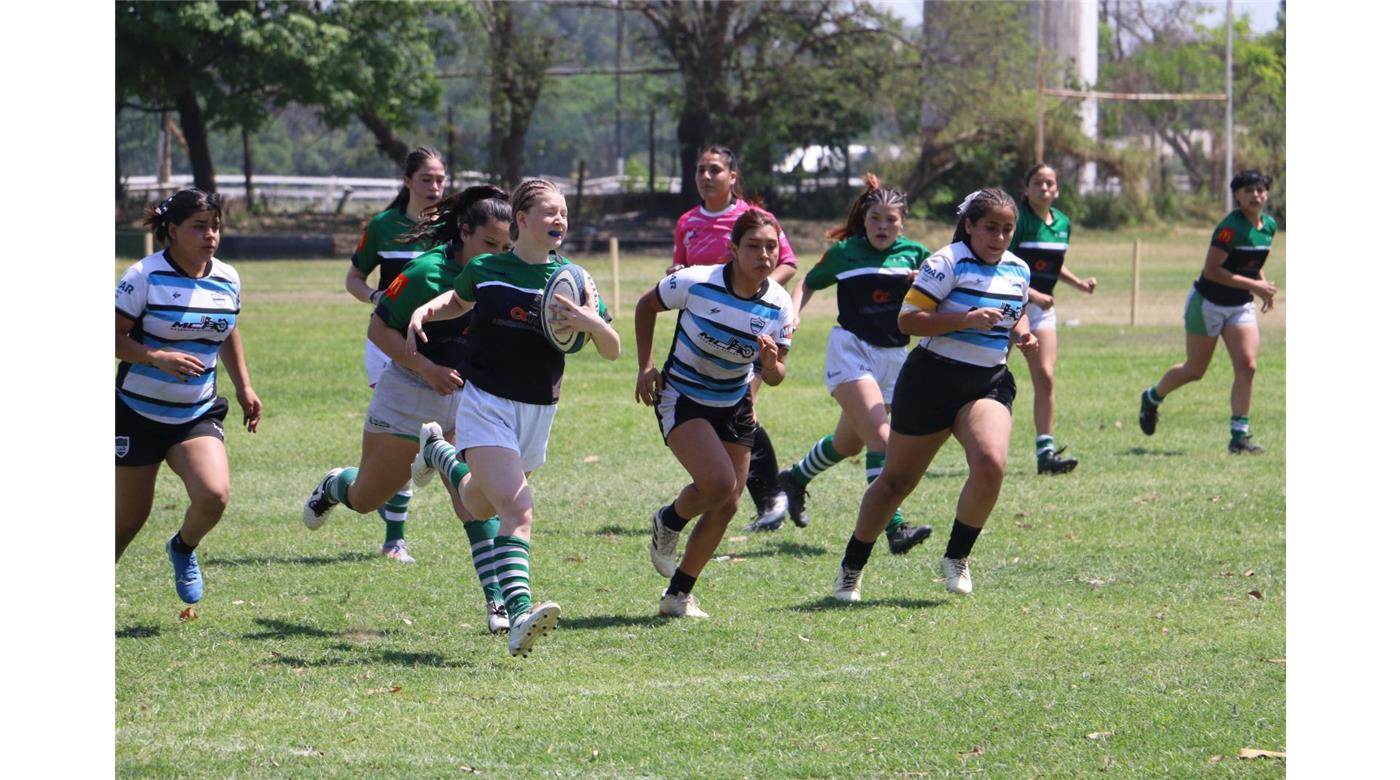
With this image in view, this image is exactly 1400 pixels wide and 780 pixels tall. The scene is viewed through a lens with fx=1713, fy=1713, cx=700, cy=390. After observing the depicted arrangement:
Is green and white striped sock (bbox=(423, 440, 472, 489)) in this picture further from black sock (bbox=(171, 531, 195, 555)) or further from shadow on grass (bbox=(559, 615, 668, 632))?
black sock (bbox=(171, 531, 195, 555))

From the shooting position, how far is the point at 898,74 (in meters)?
45.6

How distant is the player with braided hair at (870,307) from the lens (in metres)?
9.25

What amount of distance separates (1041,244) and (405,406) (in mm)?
5678

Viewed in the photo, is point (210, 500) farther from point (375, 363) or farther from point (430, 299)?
point (375, 363)

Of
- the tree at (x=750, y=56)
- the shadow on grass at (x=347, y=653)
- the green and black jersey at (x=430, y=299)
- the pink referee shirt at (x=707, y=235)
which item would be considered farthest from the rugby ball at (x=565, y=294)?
the tree at (x=750, y=56)

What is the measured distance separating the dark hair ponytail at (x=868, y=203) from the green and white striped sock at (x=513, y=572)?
3.24 metres

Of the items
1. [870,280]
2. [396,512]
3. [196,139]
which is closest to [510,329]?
[396,512]

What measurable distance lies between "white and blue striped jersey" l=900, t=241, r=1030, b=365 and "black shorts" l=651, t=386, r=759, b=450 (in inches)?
36.1

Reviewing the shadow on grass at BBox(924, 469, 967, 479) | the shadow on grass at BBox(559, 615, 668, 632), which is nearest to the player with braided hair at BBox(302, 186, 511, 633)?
the shadow on grass at BBox(559, 615, 668, 632)

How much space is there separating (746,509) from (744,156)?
3736cm

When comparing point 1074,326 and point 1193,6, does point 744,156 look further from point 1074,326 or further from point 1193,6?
point 1193,6

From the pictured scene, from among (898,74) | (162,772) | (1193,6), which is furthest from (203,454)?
(1193,6)

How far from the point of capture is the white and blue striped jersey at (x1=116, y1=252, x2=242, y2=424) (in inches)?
275

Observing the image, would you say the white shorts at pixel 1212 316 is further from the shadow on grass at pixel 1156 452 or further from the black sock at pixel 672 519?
the black sock at pixel 672 519
